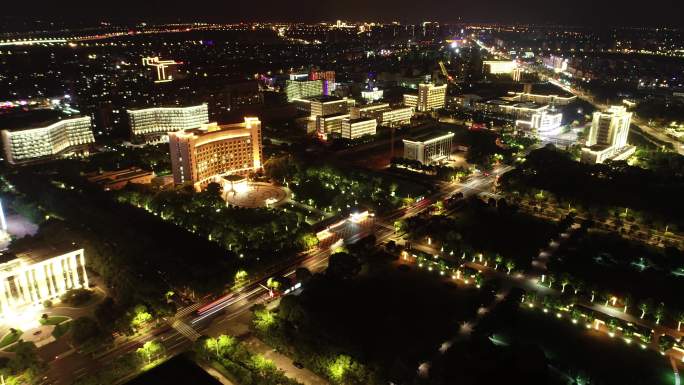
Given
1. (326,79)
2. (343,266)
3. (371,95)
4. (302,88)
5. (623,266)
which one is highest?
(326,79)

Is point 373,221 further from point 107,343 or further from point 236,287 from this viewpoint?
point 107,343

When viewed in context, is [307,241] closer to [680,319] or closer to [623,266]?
[623,266]

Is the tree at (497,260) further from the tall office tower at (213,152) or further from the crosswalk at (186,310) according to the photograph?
the tall office tower at (213,152)

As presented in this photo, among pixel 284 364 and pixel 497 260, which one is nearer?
pixel 284 364

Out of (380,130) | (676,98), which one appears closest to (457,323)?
(380,130)

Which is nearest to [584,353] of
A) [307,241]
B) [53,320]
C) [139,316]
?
[307,241]

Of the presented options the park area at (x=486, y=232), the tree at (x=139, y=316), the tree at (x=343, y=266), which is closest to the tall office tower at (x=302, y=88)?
the park area at (x=486, y=232)
